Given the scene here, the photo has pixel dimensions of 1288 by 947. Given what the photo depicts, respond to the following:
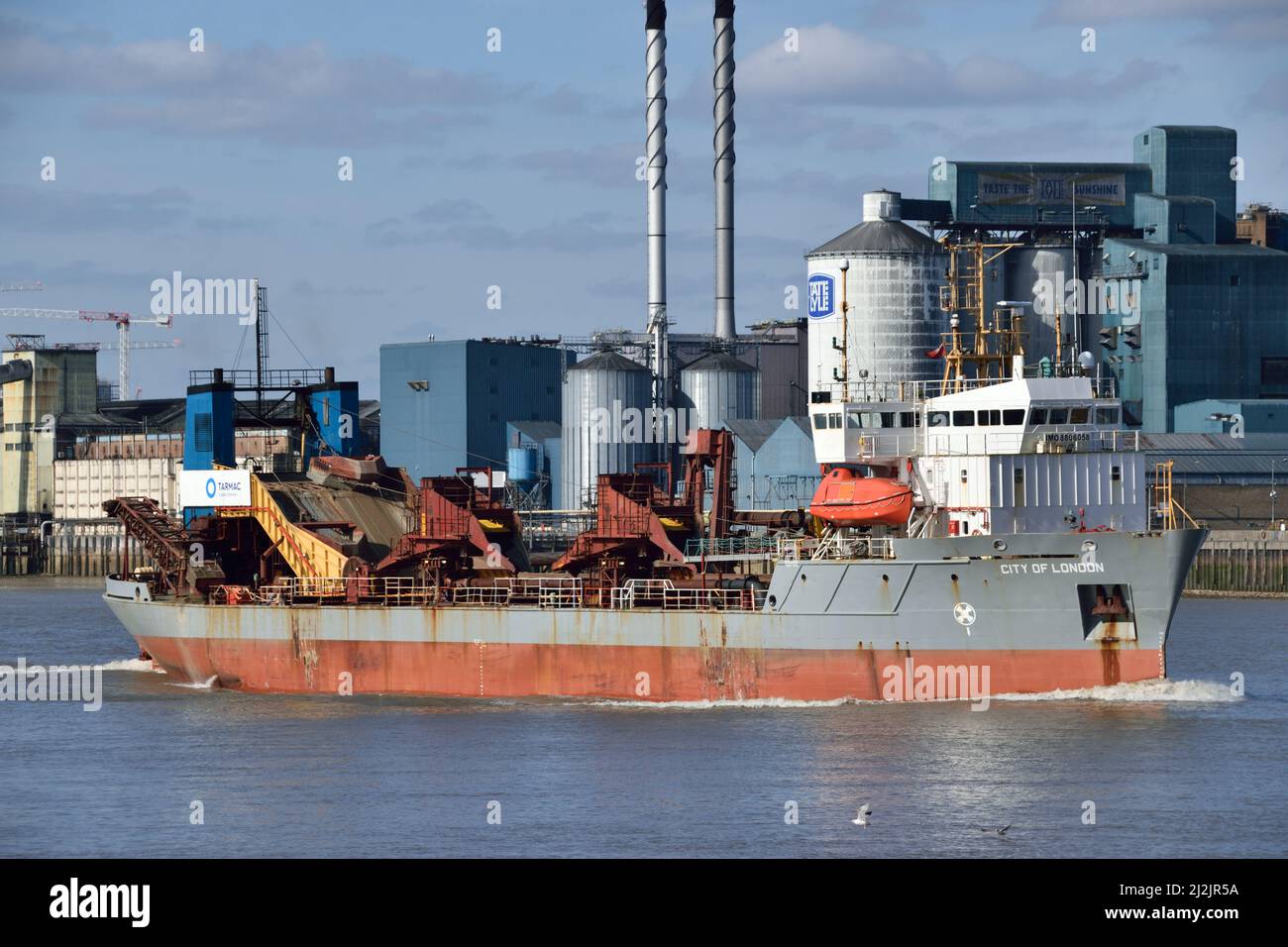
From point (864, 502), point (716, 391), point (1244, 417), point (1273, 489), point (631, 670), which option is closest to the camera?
point (864, 502)

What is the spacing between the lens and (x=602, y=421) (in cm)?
10975

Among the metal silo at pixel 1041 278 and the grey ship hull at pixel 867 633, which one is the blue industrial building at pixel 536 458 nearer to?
the metal silo at pixel 1041 278

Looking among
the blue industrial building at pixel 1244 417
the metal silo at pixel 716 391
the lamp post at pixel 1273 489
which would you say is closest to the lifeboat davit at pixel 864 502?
the lamp post at pixel 1273 489

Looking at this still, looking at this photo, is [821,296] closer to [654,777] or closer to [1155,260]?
[1155,260]

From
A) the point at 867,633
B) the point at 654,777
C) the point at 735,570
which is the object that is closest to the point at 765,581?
the point at 735,570

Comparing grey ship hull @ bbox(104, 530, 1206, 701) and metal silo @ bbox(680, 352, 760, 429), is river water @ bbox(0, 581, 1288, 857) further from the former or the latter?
metal silo @ bbox(680, 352, 760, 429)

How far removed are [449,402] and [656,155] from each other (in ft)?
65.5

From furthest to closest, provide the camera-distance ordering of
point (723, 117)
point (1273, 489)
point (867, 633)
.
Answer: point (723, 117) → point (1273, 489) → point (867, 633)

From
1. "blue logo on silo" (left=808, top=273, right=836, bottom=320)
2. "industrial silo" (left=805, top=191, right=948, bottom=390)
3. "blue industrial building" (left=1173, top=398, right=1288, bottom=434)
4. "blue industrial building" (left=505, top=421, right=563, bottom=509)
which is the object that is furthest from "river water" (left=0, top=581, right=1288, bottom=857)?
"blue industrial building" (left=505, top=421, right=563, bottom=509)

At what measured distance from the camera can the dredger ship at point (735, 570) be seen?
1652 inches

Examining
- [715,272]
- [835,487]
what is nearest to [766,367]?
[715,272]
